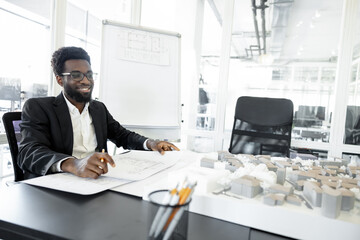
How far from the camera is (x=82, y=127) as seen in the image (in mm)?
1497

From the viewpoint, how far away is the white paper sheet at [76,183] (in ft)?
2.59

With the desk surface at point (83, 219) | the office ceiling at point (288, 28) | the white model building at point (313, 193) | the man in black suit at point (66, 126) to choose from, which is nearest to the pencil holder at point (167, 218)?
the desk surface at point (83, 219)

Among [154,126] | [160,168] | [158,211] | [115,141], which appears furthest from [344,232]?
[154,126]

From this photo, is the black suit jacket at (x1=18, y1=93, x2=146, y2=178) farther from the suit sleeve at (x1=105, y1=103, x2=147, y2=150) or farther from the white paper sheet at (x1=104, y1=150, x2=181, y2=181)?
the white paper sheet at (x1=104, y1=150, x2=181, y2=181)

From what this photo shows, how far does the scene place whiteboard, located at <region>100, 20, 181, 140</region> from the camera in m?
2.32

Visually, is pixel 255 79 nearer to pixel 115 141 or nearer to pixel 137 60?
pixel 137 60

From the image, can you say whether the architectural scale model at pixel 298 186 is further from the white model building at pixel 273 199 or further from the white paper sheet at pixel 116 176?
the white paper sheet at pixel 116 176

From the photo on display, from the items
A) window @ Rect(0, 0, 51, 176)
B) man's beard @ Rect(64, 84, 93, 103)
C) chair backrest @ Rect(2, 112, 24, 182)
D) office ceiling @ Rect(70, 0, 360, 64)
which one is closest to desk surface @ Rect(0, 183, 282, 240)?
chair backrest @ Rect(2, 112, 24, 182)

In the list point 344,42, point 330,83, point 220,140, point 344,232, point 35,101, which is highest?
point 344,42

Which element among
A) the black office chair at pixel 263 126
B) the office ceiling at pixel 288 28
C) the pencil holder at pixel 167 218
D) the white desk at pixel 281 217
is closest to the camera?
the pencil holder at pixel 167 218

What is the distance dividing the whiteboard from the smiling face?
2.58 ft

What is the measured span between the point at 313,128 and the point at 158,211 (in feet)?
9.26

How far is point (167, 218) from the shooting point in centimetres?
44

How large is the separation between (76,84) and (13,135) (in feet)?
1.40
